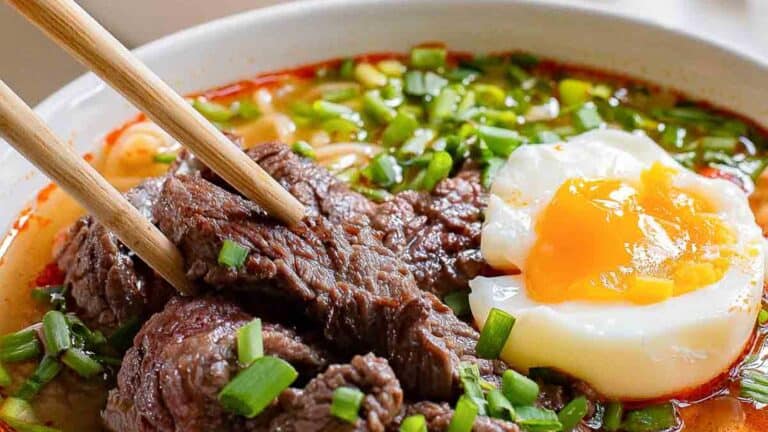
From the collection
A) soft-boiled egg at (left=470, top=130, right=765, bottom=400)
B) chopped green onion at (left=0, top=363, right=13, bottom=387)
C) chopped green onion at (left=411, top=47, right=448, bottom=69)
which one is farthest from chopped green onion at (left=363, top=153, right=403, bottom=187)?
chopped green onion at (left=0, top=363, right=13, bottom=387)

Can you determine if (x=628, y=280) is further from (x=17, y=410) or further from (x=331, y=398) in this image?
(x=17, y=410)

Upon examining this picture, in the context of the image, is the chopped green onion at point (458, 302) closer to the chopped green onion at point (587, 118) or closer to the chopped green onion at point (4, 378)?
the chopped green onion at point (587, 118)

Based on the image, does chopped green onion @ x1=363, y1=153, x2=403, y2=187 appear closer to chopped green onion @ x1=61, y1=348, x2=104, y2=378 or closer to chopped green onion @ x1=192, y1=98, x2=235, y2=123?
chopped green onion @ x1=192, y1=98, x2=235, y2=123

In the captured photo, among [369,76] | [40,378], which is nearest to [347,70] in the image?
[369,76]

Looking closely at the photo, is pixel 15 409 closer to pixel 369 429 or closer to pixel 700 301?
pixel 369 429

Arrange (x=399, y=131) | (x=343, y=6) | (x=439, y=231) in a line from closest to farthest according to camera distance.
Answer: (x=439, y=231) < (x=399, y=131) < (x=343, y=6)
